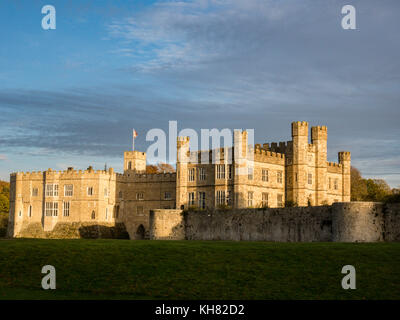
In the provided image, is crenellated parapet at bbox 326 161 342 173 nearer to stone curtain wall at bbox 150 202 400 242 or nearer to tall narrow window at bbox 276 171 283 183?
tall narrow window at bbox 276 171 283 183

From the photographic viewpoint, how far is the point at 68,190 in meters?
74.8

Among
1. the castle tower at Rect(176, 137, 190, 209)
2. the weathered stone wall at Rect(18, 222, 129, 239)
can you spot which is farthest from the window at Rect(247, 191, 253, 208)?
the weathered stone wall at Rect(18, 222, 129, 239)

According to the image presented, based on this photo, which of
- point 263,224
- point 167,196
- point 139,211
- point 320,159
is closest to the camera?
point 263,224

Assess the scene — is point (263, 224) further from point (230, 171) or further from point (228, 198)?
point (230, 171)

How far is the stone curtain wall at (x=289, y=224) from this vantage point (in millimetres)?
38750

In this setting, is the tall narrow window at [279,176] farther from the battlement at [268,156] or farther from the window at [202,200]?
the window at [202,200]

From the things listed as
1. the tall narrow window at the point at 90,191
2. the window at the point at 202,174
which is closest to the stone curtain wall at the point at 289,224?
the window at the point at 202,174

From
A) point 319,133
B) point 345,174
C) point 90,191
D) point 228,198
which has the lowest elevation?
point 228,198

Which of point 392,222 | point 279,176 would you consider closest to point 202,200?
point 279,176

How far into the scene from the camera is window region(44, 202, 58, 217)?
74688 mm

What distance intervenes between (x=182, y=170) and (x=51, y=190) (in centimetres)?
1904

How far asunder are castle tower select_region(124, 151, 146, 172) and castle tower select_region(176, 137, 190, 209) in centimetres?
1169

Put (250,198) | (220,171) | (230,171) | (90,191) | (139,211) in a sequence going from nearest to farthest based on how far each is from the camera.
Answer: (250,198)
(230,171)
(220,171)
(90,191)
(139,211)
